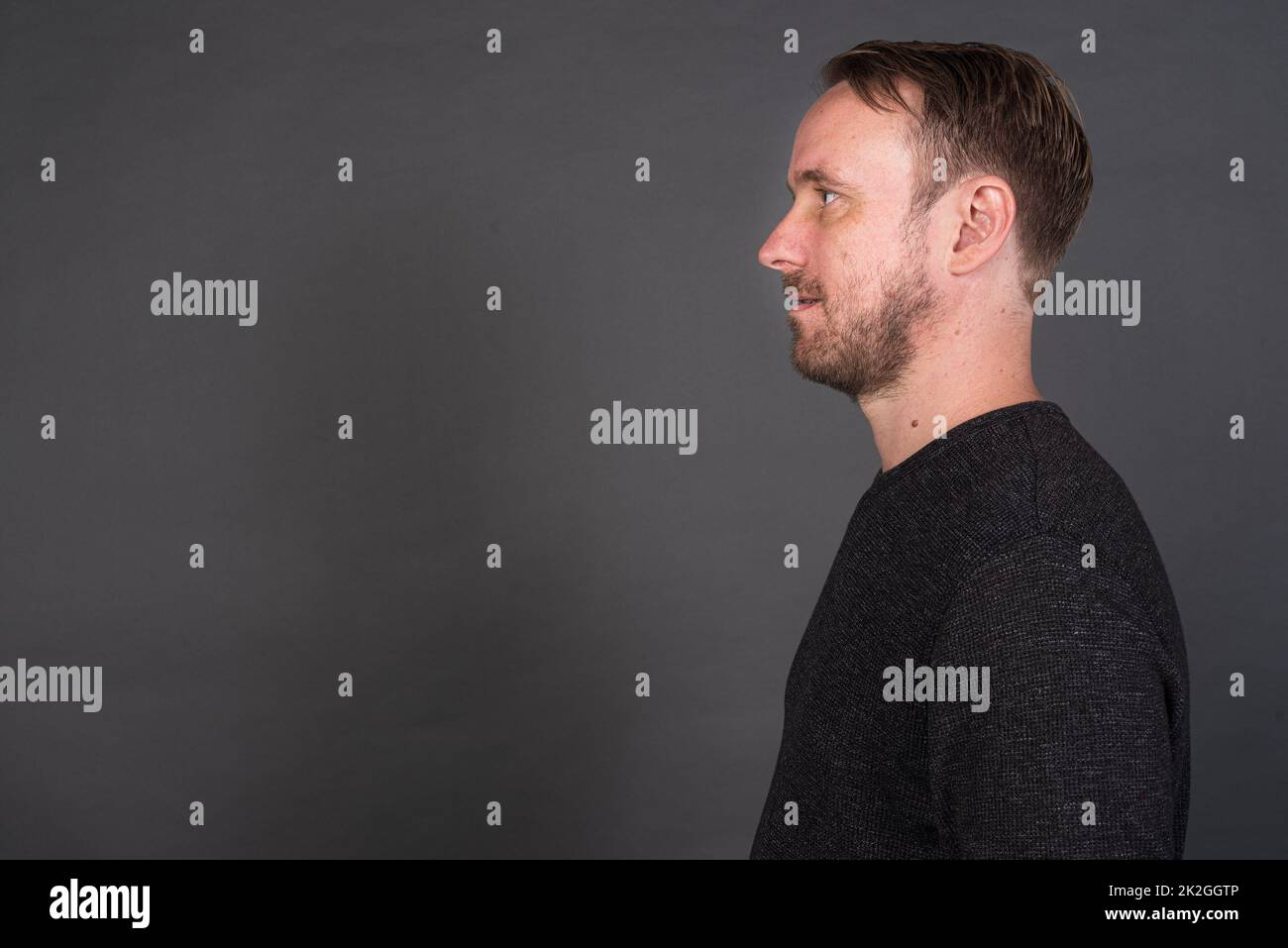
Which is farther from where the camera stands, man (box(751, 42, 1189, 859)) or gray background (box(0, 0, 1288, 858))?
gray background (box(0, 0, 1288, 858))

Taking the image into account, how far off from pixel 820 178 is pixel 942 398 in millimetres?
269

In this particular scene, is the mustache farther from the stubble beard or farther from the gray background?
the gray background

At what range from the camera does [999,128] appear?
3.67ft

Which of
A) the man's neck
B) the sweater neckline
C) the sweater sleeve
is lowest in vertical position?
the sweater sleeve

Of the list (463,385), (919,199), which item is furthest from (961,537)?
(463,385)

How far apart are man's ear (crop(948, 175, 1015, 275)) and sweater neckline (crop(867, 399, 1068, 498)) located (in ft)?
0.51

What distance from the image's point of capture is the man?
2.66 feet

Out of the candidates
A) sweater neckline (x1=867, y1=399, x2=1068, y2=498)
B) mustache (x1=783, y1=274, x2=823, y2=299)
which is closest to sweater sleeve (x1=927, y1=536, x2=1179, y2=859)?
sweater neckline (x1=867, y1=399, x2=1068, y2=498)

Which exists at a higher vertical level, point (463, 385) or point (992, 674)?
point (463, 385)

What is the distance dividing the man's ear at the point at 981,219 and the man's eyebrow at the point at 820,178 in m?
0.12

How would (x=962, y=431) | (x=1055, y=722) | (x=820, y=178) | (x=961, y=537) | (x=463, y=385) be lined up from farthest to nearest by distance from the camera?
(x=463, y=385)
(x=820, y=178)
(x=962, y=431)
(x=961, y=537)
(x=1055, y=722)

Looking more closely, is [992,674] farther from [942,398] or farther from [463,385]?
[463,385]

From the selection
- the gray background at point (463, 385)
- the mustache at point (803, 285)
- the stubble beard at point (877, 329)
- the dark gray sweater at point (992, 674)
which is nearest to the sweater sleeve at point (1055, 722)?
the dark gray sweater at point (992, 674)
